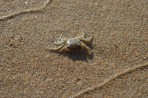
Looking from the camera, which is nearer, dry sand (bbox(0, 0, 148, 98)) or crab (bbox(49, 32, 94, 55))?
dry sand (bbox(0, 0, 148, 98))

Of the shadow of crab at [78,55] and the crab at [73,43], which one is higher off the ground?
the crab at [73,43]

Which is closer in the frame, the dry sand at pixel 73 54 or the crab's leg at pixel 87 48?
the dry sand at pixel 73 54

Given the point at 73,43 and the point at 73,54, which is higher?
the point at 73,43

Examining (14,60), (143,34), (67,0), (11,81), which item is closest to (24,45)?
(14,60)

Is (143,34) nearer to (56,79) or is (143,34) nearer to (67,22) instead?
(67,22)
